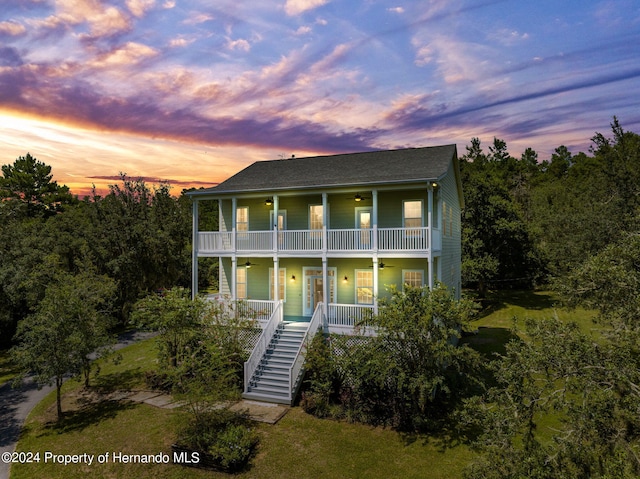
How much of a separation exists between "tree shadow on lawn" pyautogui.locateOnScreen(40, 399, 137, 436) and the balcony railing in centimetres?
744

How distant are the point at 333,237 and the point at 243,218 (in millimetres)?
6083

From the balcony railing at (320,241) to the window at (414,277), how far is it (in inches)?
66.8

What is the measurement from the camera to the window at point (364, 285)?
17.0m

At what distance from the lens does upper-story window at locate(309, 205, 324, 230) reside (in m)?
18.1

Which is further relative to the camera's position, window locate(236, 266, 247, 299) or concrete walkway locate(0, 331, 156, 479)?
window locate(236, 266, 247, 299)

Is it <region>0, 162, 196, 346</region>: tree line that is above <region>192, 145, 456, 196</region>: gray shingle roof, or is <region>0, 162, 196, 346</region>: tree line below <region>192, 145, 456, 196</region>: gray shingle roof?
below

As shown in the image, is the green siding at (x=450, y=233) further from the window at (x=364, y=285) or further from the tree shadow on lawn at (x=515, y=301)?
the tree shadow on lawn at (x=515, y=301)

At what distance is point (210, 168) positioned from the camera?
26188 millimetres

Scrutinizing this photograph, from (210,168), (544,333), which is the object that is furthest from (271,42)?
(544,333)

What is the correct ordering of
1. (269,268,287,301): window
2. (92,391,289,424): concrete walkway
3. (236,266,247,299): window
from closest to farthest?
(92,391,289,424): concrete walkway, (269,268,287,301): window, (236,266,247,299): window

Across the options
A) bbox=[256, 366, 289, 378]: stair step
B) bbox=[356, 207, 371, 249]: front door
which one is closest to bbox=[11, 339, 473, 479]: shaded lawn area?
bbox=[256, 366, 289, 378]: stair step

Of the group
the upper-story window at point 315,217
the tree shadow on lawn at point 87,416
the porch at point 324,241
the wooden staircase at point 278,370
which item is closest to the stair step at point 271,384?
the wooden staircase at point 278,370

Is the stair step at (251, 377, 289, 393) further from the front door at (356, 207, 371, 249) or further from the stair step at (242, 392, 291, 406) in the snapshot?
the front door at (356, 207, 371, 249)

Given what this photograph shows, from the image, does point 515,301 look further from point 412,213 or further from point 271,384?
point 271,384
